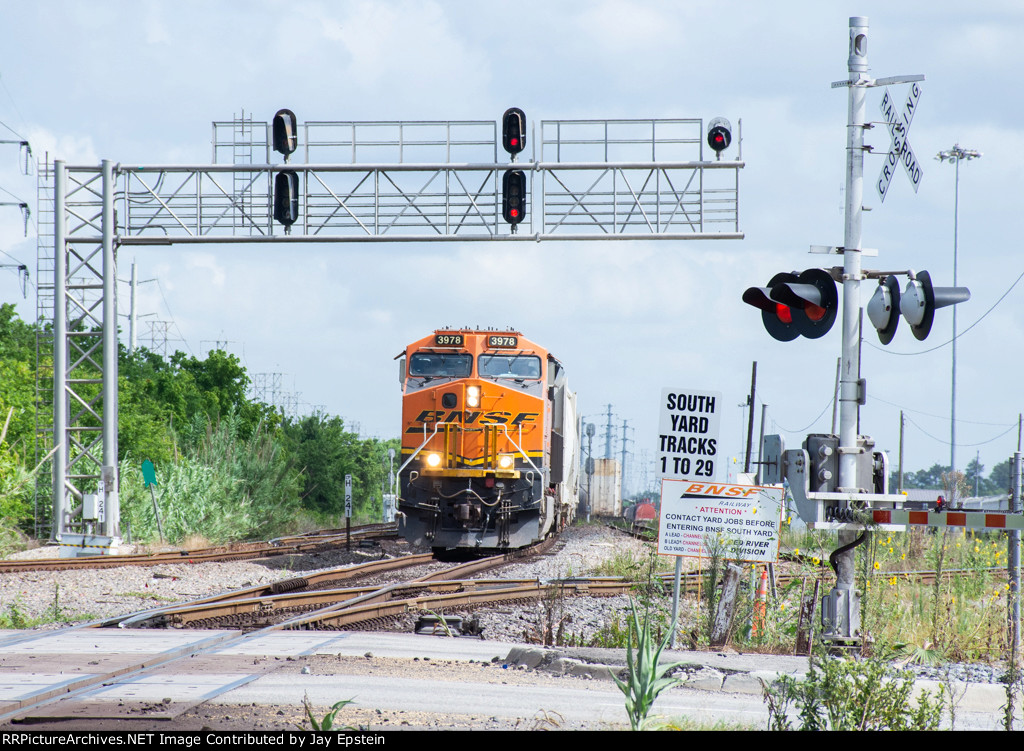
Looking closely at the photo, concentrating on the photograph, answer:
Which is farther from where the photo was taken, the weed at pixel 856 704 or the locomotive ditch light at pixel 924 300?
the locomotive ditch light at pixel 924 300

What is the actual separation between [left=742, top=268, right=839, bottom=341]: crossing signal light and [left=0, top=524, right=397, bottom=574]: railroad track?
12.3 m

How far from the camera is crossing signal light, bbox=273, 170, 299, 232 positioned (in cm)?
2022

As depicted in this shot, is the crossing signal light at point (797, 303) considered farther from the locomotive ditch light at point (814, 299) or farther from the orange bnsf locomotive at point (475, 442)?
the orange bnsf locomotive at point (475, 442)

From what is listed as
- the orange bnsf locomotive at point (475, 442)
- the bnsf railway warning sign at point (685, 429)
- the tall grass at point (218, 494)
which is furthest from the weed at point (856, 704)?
the tall grass at point (218, 494)

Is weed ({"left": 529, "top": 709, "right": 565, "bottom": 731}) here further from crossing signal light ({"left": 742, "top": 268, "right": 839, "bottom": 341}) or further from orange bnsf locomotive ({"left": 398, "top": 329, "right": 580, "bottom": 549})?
orange bnsf locomotive ({"left": 398, "top": 329, "right": 580, "bottom": 549})

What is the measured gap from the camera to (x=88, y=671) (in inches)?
312

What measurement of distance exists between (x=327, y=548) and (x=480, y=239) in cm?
745

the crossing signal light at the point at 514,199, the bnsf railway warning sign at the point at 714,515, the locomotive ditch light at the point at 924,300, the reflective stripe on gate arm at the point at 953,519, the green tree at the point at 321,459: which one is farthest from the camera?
the green tree at the point at 321,459

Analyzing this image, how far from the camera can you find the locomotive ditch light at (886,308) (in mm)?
8820

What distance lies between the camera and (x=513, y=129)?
1958cm

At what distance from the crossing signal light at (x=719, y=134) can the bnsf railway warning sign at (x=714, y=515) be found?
11.6 meters

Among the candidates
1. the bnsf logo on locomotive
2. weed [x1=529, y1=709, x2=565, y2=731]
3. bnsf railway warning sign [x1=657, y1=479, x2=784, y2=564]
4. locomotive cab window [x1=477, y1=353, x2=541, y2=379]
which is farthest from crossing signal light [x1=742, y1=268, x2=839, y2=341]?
locomotive cab window [x1=477, y1=353, x2=541, y2=379]
